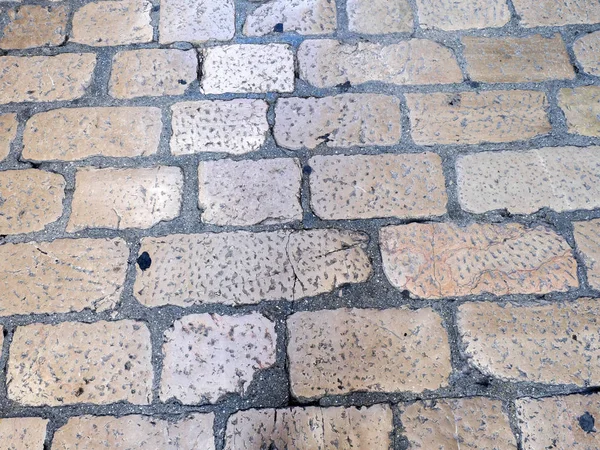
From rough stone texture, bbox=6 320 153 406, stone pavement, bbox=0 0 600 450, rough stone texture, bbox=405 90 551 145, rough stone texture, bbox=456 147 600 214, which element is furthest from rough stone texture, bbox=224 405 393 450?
rough stone texture, bbox=405 90 551 145

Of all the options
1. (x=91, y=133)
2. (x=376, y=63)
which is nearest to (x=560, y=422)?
(x=376, y=63)

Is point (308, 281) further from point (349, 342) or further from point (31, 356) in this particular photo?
point (31, 356)

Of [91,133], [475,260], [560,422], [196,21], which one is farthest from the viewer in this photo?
[196,21]

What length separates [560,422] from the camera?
823 mm

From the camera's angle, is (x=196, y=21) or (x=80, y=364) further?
(x=196, y=21)

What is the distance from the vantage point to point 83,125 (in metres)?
1.04

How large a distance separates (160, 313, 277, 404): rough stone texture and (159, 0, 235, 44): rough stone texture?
0.61 metres

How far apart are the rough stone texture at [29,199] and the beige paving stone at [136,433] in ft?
1.18

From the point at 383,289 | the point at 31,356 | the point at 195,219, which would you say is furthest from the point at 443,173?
the point at 31,356

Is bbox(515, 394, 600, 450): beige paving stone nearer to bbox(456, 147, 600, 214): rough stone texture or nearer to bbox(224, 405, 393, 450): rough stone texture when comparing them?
bbox(224, 405, 393, 450): rough stone texture

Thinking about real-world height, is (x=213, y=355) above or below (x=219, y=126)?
below

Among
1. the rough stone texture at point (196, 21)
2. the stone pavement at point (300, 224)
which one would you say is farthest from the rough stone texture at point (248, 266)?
the rough stone texture at point (196, 21)

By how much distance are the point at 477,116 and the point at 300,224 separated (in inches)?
16.6

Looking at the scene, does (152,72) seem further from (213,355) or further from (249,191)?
(213,355)
